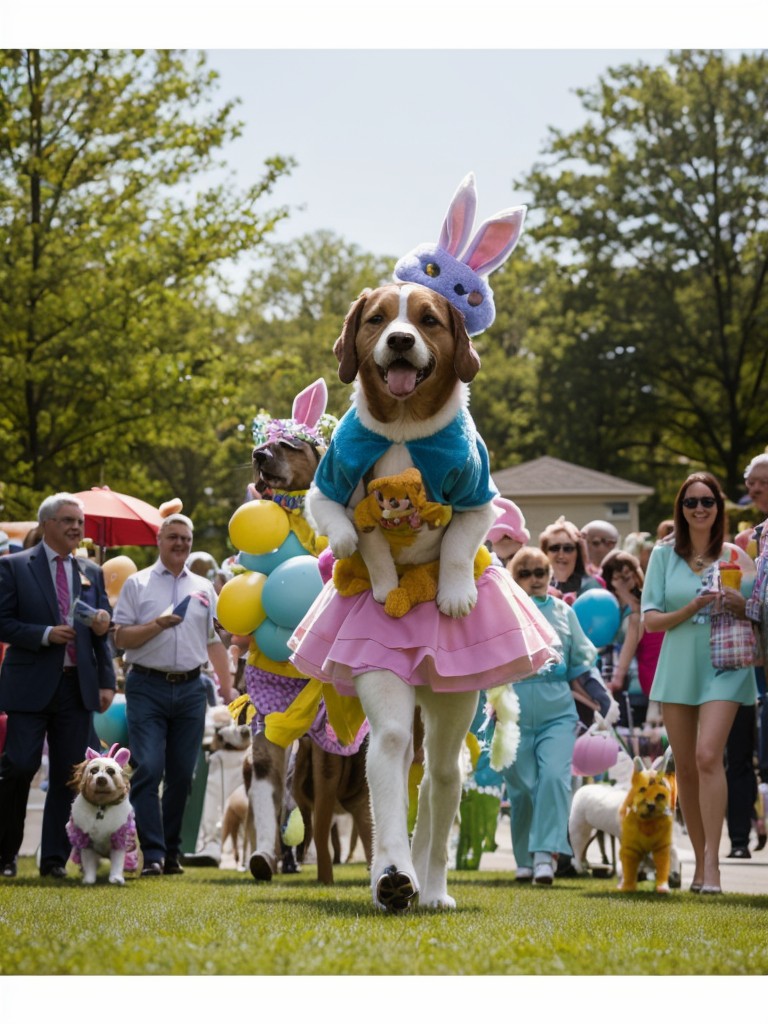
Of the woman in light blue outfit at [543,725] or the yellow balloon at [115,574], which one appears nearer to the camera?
the woman in light blue outfit at [543,725]

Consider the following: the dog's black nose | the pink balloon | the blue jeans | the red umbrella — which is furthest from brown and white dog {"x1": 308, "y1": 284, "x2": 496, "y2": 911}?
the red umbrella

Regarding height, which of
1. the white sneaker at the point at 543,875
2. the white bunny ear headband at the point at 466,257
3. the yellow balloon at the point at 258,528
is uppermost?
the white bunny ear headband at the point at 466,257

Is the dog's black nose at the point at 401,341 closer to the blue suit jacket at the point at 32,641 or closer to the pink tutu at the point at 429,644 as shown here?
the pink tutu at the point at 429,644

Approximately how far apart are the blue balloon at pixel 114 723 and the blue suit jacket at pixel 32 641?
183 centimetres

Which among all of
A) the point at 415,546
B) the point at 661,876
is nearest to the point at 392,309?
the point at 415,546

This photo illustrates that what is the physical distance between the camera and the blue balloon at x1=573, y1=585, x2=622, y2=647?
1230cm

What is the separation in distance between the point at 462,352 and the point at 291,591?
9.39 ft

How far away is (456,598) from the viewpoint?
677 cm

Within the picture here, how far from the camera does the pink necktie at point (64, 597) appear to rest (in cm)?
1019

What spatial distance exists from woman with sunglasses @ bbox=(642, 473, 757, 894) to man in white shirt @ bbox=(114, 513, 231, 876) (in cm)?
315

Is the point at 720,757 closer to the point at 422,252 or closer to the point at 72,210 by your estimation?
the point at 422,252

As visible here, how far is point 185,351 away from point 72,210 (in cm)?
265

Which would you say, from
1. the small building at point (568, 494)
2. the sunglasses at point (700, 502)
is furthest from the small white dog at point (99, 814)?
the small building at point (568, 494)

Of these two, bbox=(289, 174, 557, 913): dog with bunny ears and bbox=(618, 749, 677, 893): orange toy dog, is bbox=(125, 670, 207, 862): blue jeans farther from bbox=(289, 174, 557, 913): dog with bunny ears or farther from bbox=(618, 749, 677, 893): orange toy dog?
bbox=(289, 174, 557, 913): dog with bunny ears
